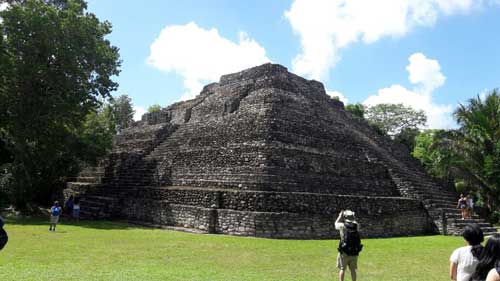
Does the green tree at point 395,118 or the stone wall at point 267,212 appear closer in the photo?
the stone wall at point 267,212

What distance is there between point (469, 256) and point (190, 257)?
666 centimetres

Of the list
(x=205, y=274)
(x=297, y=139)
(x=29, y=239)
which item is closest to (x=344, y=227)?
(x=205, y=274)

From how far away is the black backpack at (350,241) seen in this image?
258 inches

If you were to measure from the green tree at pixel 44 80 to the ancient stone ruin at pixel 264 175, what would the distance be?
297 cm

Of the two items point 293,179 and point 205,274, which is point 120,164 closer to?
point 293,179

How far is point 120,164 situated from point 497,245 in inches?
800

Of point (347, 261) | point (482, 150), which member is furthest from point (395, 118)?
point (347, 261)

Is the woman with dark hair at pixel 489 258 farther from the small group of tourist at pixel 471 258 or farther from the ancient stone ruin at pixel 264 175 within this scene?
the ancient stone ruin at pixel 264 175

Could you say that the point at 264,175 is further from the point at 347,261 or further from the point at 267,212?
the point at 347,261

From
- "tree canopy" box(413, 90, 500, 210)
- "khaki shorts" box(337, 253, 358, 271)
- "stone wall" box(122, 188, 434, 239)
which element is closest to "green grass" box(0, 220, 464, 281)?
"stone wall" box(122, 188, 434, 239)

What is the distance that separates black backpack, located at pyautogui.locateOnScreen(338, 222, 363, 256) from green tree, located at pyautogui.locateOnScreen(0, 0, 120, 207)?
15738 mm

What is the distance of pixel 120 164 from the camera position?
21984 millimetres

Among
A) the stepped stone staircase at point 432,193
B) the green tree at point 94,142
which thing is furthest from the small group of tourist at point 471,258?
the green tree at point 94,142

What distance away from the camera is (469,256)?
418 cm
